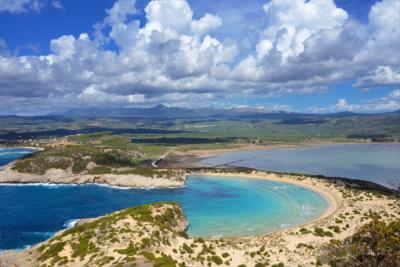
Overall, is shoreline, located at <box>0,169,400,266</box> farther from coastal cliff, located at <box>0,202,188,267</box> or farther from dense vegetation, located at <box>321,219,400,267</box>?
dense vegetation, located at <box>321,219,400,267</box>

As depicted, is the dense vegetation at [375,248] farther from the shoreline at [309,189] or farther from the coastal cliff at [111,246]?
the shoreline at [309,189]

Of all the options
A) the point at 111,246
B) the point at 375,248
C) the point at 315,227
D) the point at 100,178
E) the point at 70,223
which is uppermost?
the point at 375,248

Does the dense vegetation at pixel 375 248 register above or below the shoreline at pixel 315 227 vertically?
above

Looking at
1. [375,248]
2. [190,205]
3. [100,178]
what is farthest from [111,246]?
[100,178]

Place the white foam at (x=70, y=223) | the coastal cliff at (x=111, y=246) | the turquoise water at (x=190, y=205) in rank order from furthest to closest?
the white foam at (x=70, y=223), the turquoise water at (x=190, y=205), the coastal cliff at (x=111, y=246)

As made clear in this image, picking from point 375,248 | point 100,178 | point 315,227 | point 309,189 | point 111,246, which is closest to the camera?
point 375,248

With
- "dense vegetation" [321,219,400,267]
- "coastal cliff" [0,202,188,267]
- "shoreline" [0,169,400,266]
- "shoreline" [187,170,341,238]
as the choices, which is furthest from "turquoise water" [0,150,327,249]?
"dense vegetation" [321,219,400,267]

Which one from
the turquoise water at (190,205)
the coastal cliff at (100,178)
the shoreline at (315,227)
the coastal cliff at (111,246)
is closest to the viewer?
the coastal cliff at (111,246)

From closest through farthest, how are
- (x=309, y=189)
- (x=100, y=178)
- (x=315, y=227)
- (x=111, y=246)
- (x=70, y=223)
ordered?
(x=111, y=246) < (x=315, y=227) < (x=70, y=223) < (x=309, y=189) < (x=100, y=178)

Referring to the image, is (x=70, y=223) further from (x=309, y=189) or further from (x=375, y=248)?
(x=309, y=189)

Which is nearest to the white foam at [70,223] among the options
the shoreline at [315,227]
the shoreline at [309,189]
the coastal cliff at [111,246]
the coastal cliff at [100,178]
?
the shoreline at [315,227]
